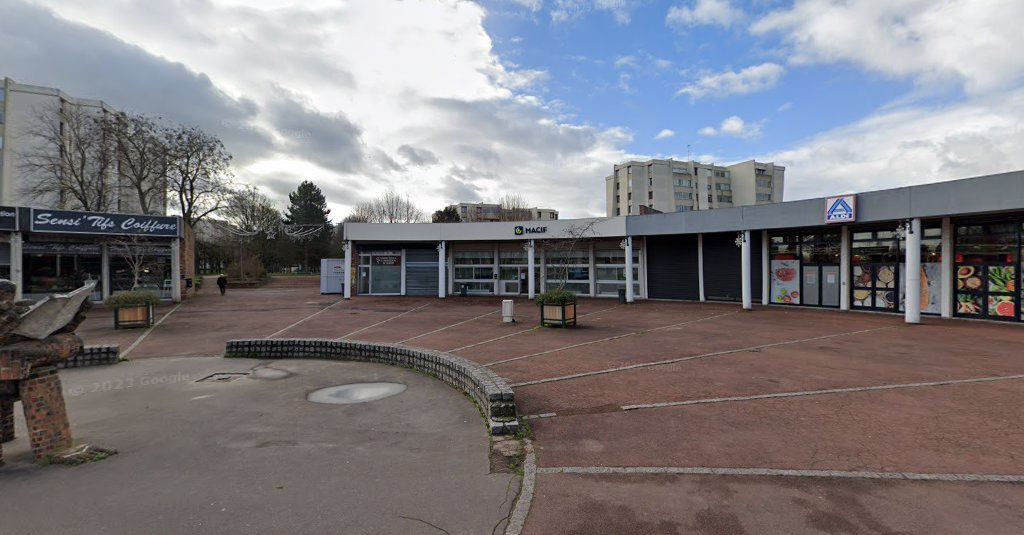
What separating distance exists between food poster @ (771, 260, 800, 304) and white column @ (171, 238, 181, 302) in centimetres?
3172

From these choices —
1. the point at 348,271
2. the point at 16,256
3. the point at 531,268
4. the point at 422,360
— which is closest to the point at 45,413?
the point at 422,360

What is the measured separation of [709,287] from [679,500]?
21387 millimetres

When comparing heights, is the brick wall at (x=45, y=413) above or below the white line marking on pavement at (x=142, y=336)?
above

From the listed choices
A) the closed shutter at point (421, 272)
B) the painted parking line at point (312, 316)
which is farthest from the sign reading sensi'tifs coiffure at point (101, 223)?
the closed shutter at point (421, 272)

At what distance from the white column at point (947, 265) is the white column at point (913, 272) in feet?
4.06

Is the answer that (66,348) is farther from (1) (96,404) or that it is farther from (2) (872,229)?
(2) (872,229)

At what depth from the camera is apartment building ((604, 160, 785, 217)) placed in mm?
71562

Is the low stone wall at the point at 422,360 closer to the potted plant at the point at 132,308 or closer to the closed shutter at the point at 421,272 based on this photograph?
the potted plant at the point at 132,308

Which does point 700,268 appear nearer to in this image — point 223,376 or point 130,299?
point 223,376

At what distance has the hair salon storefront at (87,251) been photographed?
21.3 metres

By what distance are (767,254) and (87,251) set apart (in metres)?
35.9

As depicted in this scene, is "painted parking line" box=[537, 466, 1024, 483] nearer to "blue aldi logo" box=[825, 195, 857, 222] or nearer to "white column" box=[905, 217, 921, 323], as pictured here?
"white column" box=[905, 217, 921, 323]

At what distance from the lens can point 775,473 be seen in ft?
14.1

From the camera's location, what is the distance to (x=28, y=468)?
15.5ft
